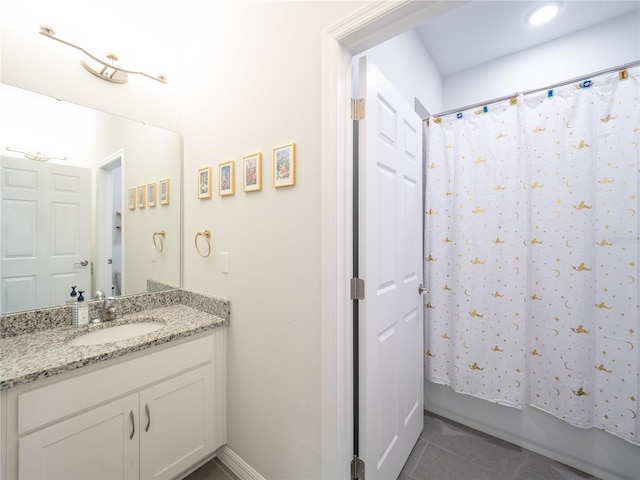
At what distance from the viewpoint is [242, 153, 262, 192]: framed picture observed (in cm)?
131

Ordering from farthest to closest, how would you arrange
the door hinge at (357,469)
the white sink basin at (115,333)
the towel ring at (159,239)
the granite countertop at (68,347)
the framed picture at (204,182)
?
1. the towel ring at (159,239)
2. the framed picture at (204,182)
3. the white sink basin at (115,333)
4. the door hinge at (357,469)
5. the granite countertop at (68,347)

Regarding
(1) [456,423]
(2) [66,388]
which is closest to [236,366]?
(2) [66,388]

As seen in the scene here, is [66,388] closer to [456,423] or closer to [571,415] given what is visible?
[456,423]

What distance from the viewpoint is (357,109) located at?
45.0 inches

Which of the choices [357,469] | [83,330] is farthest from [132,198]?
[357,469]

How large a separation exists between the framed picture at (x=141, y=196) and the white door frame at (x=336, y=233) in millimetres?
1246

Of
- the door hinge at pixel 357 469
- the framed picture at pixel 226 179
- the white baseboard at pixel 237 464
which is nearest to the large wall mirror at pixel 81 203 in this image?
the framed picture at pixel 226 179

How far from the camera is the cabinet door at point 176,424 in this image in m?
1.22

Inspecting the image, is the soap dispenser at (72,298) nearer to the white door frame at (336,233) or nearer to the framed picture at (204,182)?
the framed picture at (204,182)

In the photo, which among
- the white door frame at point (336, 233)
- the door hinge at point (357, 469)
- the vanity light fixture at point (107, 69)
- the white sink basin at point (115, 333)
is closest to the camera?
the white door frame at point (336, 233)

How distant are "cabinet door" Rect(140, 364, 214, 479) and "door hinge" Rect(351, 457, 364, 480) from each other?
0.79 meters

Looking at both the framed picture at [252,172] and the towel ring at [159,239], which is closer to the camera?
the framed picture at [252,172]

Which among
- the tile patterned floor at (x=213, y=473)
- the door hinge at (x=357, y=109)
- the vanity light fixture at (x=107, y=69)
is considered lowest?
the tile patterned floor at (x=213, y=473)

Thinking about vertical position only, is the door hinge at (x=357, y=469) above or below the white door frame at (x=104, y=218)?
below
